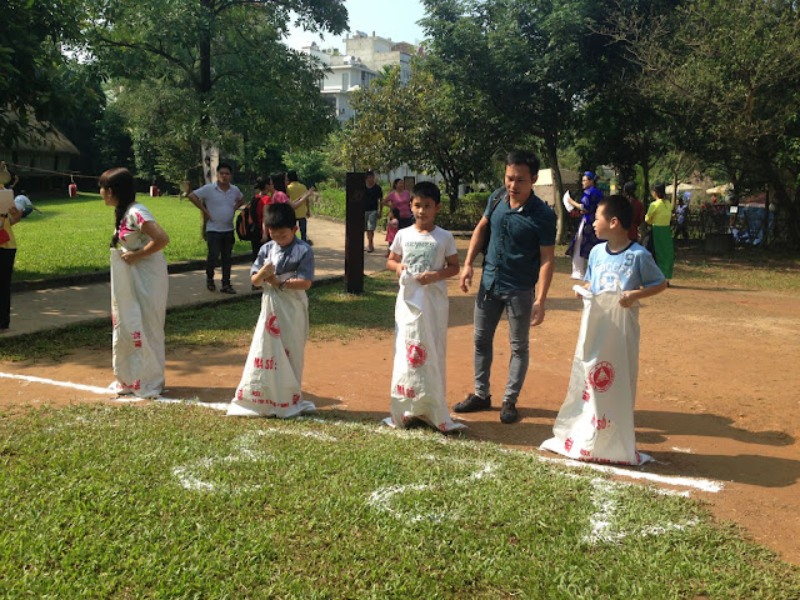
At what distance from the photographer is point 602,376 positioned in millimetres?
4641

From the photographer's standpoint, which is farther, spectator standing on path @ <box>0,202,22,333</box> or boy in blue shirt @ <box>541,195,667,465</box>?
spectator standing on path @ <box>0,202,22,333</box>

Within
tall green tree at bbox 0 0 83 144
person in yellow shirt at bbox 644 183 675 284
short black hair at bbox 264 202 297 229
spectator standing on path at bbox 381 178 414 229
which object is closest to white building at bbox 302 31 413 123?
spectator standing on path at bbox 381 178 414 229

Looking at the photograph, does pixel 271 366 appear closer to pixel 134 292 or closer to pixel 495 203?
pixel 134 292

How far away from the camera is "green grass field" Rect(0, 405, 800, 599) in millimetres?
3074

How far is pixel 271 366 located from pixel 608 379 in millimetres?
2270

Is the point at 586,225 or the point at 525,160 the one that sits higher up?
the point at 525,160

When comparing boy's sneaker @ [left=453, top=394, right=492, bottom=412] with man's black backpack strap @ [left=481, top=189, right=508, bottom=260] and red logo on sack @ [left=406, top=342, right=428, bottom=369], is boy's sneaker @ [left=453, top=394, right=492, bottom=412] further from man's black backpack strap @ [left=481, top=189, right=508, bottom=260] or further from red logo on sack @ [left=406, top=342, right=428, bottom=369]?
man's black backpack strap @ [left=481, top=189, right=508, bottom=260]

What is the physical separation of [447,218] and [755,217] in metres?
10.4

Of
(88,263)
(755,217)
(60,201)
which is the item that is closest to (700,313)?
(88,263)

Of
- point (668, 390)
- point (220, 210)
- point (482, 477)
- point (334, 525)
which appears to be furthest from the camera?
point (220, 210)

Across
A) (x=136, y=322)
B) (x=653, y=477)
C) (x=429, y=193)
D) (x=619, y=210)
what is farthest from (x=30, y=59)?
(x=653, y=477)

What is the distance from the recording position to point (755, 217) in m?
25.2

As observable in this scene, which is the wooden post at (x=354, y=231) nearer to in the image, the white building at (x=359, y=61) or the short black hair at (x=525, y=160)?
the short black hair at (x=525, y=160)

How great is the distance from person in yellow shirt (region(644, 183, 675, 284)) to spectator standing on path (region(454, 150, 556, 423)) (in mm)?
8592
